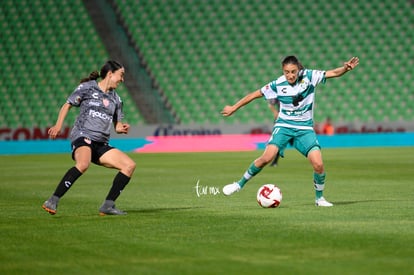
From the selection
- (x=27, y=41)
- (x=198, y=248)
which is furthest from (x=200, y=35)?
(x=198, y=248)

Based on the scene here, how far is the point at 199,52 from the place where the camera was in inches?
1412

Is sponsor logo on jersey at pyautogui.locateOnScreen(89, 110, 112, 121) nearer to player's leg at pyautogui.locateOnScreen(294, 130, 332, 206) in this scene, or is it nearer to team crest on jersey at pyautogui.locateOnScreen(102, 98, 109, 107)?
team crest on jersey at pyautogui.locateOnScreen(102, 98, 109, 107)

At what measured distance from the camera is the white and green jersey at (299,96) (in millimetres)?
11352

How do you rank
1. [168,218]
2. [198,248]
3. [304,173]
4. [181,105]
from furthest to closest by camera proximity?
[181,105], [304,173], [168,218], [198,248]

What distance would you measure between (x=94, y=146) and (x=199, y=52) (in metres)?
25.7

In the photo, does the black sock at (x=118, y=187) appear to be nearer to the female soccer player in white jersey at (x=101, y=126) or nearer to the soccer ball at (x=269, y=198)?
the female soccer player in white jersey at (x=101, y=126)

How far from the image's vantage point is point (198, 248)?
7.46 meters

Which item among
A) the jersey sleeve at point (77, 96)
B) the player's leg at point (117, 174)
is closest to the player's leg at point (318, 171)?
the player's leg at point (117, 174)

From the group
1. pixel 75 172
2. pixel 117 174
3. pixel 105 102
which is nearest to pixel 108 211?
pixel 117 174

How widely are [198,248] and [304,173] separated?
11454 mm

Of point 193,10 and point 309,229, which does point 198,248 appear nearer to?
point 309,229

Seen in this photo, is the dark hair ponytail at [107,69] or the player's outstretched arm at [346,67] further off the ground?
the player's outstretched arm at [346,67]

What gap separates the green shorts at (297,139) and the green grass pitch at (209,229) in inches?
29.7

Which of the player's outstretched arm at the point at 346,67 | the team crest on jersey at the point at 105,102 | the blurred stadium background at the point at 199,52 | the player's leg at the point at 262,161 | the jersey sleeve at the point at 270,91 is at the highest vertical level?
the blurred stadium background at the point at 199,52
